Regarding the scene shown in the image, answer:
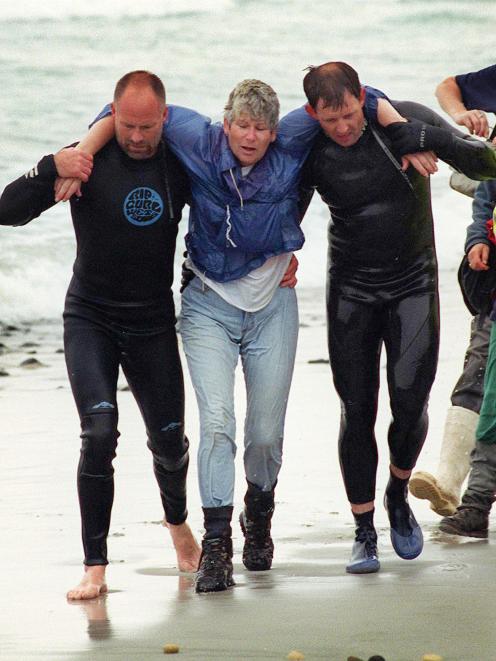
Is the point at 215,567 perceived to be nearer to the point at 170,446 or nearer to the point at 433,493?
the point at 170,446

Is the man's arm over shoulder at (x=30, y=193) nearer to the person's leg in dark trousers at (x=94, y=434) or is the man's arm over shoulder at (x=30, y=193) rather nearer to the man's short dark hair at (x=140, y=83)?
the man's short dark hair at (x=140, y=83)

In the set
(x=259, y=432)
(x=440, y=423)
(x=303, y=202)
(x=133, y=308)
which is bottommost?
(x=440, y=423)

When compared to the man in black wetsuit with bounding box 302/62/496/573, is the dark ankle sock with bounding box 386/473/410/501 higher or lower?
lower

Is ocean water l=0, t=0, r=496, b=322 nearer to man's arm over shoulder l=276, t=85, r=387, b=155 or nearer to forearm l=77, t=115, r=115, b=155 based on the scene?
man's arm over shoulder l=276, t=85, r=387, b=155

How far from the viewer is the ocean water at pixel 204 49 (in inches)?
973

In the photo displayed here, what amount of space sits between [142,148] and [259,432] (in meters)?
1.13

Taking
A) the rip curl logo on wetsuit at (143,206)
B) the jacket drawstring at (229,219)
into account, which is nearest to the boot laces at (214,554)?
the jacket drawstring at (229,219)

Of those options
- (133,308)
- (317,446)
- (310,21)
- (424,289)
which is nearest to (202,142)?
(133,308)

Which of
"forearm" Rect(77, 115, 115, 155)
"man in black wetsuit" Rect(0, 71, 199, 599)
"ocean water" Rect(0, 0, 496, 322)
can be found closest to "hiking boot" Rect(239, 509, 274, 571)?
"man in black wetsuit" Rect(0, 71, 199, 599)

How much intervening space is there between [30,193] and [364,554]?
5.89 feet

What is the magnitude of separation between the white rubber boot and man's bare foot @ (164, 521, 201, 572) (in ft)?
3.38

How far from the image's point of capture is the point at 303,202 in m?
5.34

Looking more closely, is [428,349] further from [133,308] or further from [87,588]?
[87,588]

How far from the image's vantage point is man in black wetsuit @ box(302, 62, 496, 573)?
5180mm
